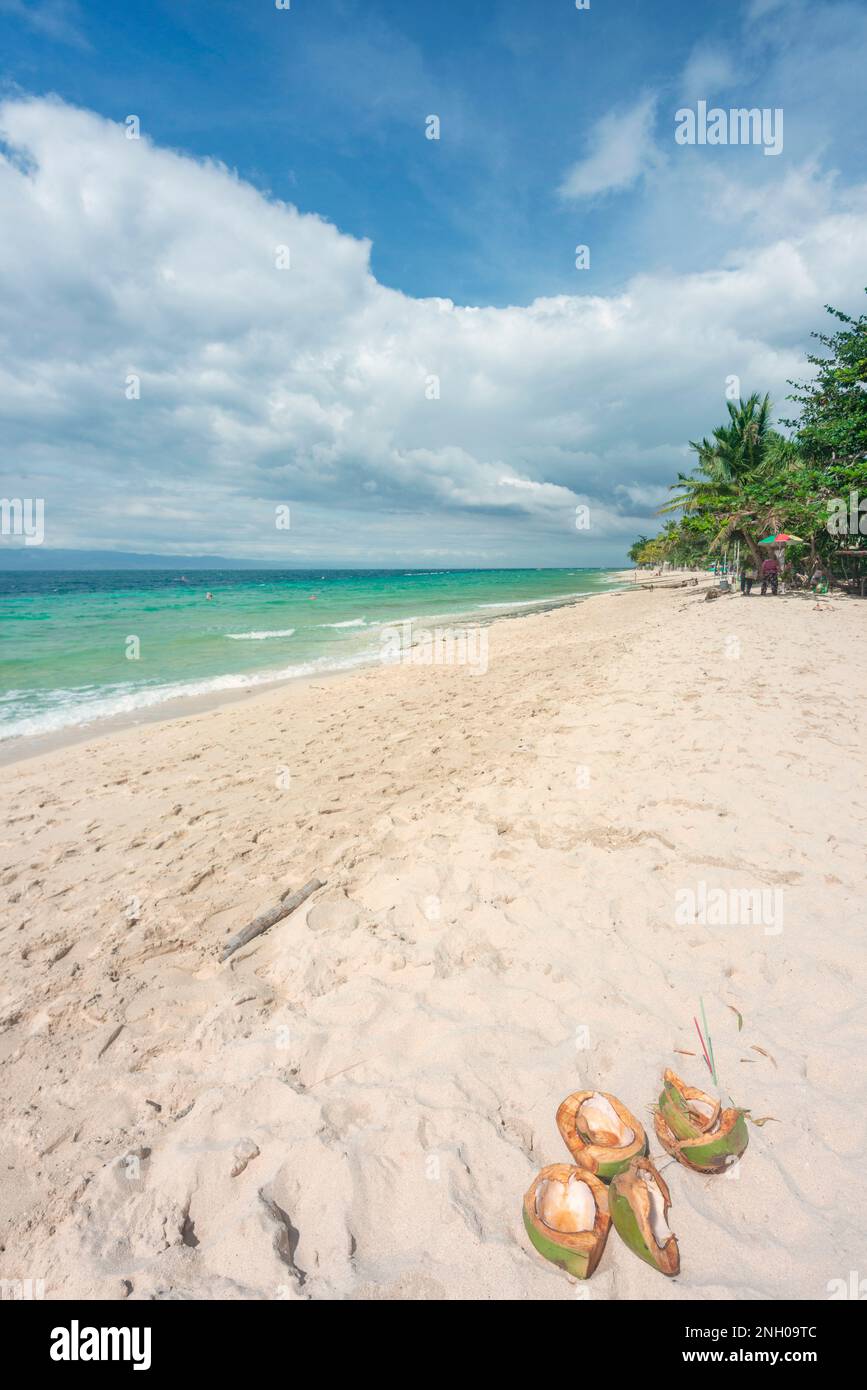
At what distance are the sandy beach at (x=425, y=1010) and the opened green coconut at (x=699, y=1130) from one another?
0.08 metres

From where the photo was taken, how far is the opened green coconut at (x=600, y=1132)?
217 cm

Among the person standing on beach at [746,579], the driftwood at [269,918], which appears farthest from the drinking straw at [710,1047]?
the person standing on beach at [746,579]

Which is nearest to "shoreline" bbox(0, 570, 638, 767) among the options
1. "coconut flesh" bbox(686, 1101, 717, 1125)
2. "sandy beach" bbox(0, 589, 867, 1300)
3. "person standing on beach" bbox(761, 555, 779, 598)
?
"sandy beach" bbox(0, 589, 867, 1300)

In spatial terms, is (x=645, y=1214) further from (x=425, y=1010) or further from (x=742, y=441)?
(x=742, y=441)

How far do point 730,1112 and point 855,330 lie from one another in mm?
30988

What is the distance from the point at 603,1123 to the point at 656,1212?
337 mm

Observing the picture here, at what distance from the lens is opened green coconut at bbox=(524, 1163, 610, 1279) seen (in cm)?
189

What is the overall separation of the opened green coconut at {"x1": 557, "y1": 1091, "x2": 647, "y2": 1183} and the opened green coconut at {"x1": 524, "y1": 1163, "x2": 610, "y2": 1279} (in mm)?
88

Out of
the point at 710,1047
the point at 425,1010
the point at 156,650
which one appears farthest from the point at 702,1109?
the point at 156,650

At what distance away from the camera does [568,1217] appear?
1989 mm

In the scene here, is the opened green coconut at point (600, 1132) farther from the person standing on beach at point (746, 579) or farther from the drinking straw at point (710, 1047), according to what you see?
the person standing on beach at point (746, 579)

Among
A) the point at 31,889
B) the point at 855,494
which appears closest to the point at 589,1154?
the point at 31,889

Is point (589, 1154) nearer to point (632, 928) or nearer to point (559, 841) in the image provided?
point (632, 928)

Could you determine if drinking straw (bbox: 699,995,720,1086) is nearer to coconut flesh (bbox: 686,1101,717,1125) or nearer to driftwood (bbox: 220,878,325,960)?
coconut flesh (bbox: 686,1101,717,1125)
